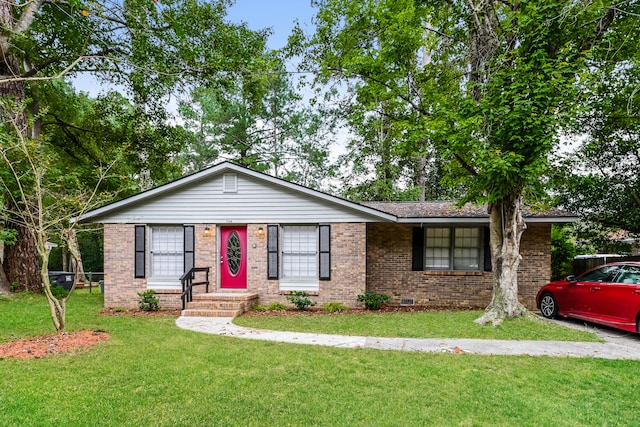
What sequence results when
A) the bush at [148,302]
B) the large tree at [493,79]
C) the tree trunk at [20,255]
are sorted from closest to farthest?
the large tree at [493,79] → the bush at [148,302] → the tree trunk at [20,255]

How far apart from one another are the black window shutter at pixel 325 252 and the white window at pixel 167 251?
4239 mm

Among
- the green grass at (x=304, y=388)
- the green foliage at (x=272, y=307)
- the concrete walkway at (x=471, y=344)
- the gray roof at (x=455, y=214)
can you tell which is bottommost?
the green foliage at (x=272, y=307)

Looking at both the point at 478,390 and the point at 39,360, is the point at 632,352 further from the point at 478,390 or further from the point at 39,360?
the point at 39,360

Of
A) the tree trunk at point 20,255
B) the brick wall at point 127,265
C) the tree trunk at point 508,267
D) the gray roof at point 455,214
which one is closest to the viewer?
the tree trunk at point 508,267

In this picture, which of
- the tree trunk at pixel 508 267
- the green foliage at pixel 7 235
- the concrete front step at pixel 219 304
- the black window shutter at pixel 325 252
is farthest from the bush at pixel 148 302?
the tree trunk at pixel 508 267

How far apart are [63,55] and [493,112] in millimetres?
14714

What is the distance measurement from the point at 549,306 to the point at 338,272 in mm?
5547

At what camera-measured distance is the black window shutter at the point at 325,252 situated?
1052 centimetres

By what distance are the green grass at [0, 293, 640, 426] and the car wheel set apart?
378cm

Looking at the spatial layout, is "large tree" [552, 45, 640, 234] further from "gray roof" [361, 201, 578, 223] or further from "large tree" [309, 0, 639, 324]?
"large tree" [309, 0, 639, 324]

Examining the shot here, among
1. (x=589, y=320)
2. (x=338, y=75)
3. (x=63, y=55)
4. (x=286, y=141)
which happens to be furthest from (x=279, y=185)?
(x=286, y=141)

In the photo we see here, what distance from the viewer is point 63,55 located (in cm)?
1329

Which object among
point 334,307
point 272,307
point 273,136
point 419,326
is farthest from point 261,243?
point 273,136

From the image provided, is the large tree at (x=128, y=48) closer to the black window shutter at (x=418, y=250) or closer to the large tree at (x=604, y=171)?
the black window shutter at (x=418, y=250)
